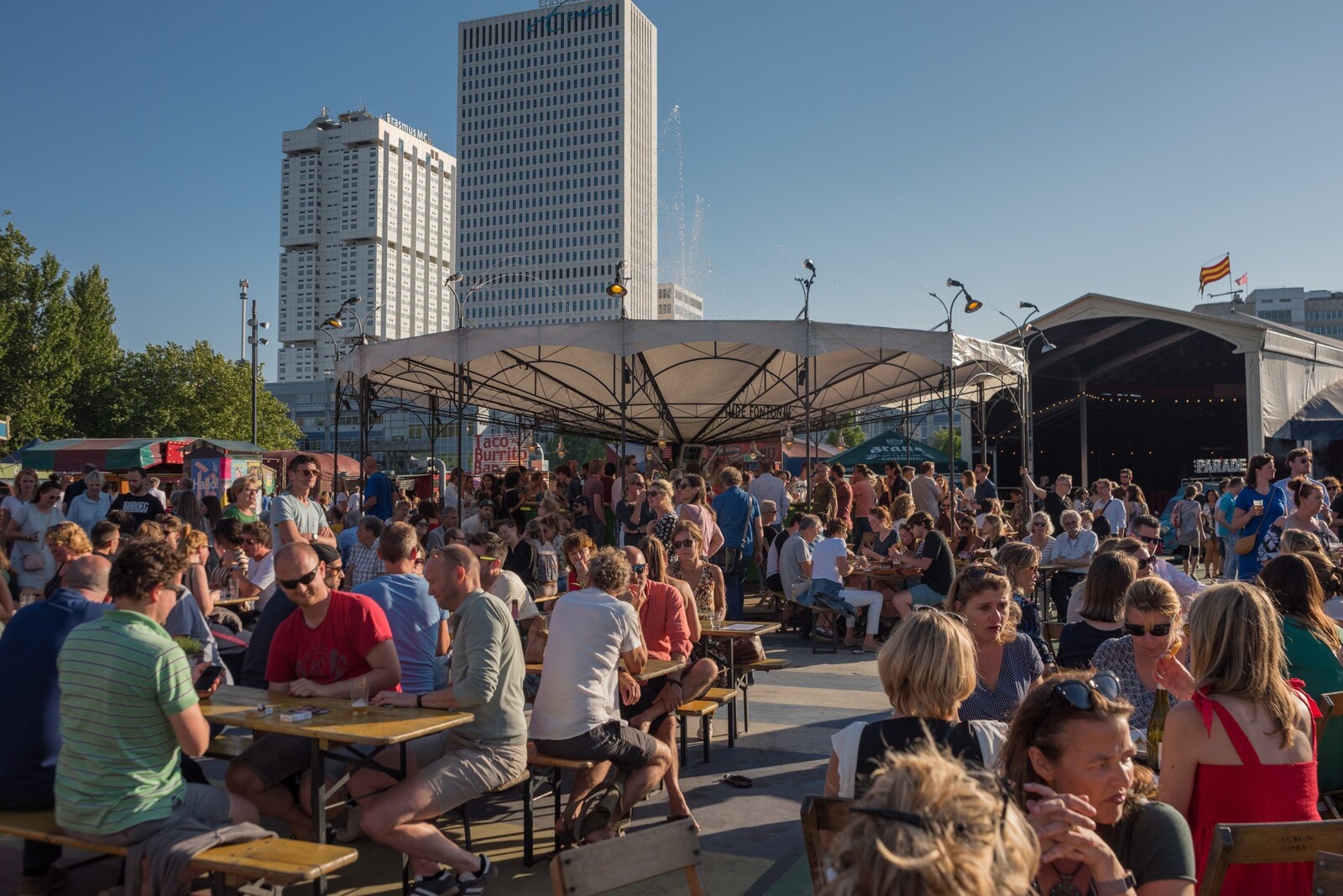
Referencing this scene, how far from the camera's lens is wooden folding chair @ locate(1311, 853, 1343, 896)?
226 cm

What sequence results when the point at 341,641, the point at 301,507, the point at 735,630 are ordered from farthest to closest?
the point at 301,507 → the point at 735,630 → the point at 341,641

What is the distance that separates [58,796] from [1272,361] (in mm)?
29413

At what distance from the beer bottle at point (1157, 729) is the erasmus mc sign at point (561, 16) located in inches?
5740

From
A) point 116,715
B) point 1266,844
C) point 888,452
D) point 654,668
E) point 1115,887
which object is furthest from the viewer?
point 888,452

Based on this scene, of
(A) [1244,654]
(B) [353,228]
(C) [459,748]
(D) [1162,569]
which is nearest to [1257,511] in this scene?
(D) [1162,569]

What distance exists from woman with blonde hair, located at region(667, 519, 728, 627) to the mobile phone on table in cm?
386

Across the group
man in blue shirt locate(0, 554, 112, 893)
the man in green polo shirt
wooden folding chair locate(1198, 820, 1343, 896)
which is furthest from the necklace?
man in blue shirt locate(0, 554, 112, 893)

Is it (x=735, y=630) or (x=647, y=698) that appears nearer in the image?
(x=647, y=698)

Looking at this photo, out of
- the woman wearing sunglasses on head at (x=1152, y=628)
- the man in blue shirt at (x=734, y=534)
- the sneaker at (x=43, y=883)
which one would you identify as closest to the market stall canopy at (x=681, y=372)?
→ the man in blue shirt at (x=734, y=534)

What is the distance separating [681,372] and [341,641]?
1470 cm

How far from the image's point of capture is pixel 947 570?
33.2 ft

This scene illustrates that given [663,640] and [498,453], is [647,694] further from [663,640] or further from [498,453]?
[498,453]

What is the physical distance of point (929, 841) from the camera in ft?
3.98

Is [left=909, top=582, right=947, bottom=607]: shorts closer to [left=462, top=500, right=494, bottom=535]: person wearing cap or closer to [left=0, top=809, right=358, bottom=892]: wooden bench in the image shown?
[left=462, top=500, right=494, bottom=535]: person wearing cap
